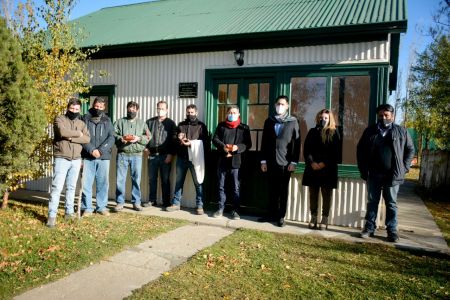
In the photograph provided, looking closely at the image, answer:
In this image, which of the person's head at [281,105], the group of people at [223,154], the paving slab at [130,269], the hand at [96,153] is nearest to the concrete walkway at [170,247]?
the paving slab at [130,269]

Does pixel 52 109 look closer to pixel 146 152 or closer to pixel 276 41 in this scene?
pixel 146 152

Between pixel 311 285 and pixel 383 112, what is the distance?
292 centimetres

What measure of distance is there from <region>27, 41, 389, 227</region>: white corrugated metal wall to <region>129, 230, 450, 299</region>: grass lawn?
→ 1109 mm

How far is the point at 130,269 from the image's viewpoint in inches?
159

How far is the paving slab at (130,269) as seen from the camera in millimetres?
3392

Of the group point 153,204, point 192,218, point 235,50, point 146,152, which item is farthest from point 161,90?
point 192,218

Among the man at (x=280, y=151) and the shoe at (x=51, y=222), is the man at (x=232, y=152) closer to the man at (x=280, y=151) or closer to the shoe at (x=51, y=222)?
the man at (x=280, y=151)

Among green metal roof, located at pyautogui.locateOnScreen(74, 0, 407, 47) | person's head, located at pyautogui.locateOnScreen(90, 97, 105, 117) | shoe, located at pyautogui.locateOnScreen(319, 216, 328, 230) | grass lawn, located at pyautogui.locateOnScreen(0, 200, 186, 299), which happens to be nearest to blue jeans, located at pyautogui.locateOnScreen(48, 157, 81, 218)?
grass lawn, located at pyautogui.locateOnScreen(0, 200, 186, 299)

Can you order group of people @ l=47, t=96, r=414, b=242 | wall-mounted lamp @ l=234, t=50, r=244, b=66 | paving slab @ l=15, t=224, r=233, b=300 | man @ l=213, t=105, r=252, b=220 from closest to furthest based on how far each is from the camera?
1. paving slab @ l=15, t=224, r=233, b=300
2. group of people @ l=47, t=96, r=414, b=242
3. man @ l=213, t=105, r=252, b=220
4. wall-mounted lamp @ l=234, t=50, r=244, b=66

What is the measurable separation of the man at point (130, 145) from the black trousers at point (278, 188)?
2481 millimetres

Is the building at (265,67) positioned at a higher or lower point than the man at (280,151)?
higher

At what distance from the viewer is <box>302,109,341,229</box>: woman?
559 centimetres

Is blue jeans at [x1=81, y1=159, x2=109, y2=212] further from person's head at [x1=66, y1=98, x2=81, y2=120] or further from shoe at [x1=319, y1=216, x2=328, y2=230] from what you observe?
shoe at [x1=319, y1=216, x2=328, y2=230]

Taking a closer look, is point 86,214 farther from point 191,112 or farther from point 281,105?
point 281,105
